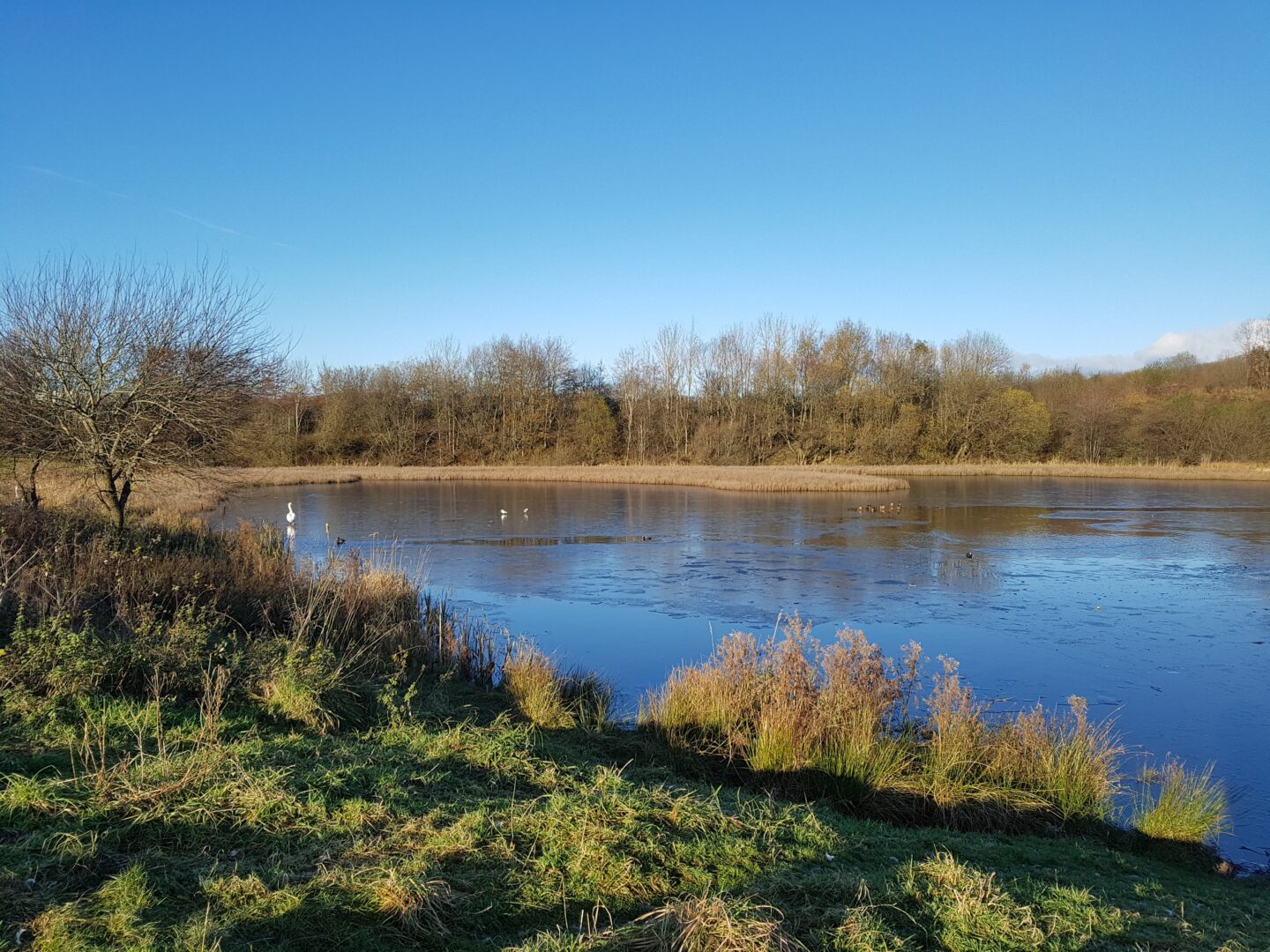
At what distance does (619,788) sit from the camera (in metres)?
4.68

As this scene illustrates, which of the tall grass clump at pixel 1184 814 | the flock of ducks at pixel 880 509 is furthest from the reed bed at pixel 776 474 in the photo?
the tall grass clump at pixel 1184 814

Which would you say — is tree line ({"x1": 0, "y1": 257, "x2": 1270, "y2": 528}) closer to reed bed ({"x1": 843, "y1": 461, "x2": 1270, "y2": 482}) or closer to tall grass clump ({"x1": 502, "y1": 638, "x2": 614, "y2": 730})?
reed bed ({"x1": 843, "y1": 461, "x2": 1270, "y2": 482})

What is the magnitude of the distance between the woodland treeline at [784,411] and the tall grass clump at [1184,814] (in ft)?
156

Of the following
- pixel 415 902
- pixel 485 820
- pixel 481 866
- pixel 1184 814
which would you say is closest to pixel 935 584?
pixel 1184 814

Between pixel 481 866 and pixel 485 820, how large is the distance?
37 centimetres

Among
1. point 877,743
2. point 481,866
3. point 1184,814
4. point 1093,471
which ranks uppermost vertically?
point 1093,471

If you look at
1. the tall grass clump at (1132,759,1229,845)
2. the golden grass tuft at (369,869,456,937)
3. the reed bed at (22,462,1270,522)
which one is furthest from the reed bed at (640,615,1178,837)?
the reed bed at (22,462,1270,522)

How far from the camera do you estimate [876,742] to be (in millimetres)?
6270

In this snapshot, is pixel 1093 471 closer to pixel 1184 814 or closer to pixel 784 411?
pixel 784 411

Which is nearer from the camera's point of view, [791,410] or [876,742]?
[876,742]

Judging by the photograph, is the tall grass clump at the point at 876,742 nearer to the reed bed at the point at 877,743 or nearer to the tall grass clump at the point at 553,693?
the reed bed at the point at 877,743

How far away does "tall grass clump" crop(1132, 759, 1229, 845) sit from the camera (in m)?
5.59

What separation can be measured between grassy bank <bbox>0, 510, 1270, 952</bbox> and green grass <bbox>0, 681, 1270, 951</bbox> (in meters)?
0.01

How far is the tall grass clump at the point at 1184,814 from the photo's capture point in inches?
220
